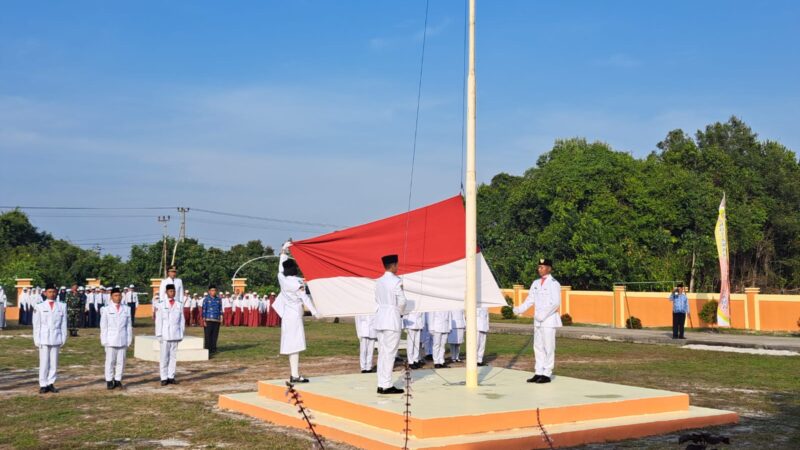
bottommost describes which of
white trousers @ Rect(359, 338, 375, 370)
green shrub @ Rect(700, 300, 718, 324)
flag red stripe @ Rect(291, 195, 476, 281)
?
white trousers @ Rect(359, 338, 375, 370)

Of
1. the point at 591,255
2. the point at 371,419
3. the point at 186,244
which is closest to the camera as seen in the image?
the point at 371,419

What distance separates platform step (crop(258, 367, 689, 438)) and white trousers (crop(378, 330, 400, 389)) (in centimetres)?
23

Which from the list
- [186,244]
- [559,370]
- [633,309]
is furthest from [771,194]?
[559,370]

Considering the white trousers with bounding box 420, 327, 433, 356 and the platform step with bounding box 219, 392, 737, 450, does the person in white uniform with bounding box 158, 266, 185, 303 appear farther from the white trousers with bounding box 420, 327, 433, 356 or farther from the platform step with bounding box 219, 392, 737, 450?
the white trousers with bounding box 420, 327, 433, 356

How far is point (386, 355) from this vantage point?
10.3m

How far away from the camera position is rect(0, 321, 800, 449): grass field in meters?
8.91

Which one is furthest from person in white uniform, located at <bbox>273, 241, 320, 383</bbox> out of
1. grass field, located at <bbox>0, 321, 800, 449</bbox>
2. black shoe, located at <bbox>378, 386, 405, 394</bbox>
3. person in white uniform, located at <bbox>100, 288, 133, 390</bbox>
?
person in white uniform, located at <bbox>100, 288, 133, 390</bbox>

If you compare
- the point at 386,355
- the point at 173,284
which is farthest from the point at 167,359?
the point at 386,355

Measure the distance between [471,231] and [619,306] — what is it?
2623cm

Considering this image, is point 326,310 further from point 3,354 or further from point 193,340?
point 3,354

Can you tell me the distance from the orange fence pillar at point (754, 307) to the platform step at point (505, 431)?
21403 mm

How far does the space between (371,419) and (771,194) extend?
50.9 m

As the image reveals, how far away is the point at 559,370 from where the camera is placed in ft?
51.7

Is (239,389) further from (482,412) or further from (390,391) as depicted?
(482,412)
